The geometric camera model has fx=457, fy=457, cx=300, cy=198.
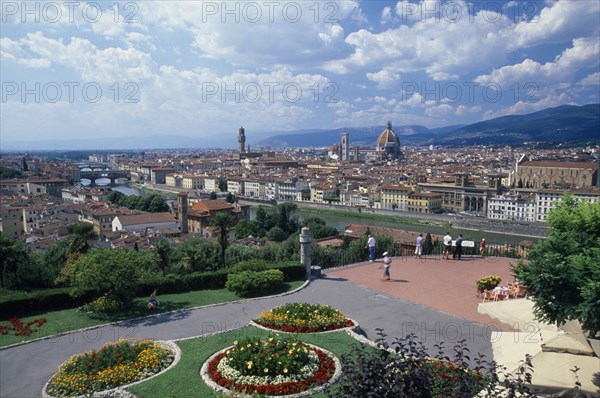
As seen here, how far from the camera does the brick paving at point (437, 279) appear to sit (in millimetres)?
8969

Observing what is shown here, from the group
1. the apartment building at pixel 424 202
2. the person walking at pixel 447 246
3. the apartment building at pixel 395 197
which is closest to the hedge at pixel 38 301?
the person walking at pixel 447 246

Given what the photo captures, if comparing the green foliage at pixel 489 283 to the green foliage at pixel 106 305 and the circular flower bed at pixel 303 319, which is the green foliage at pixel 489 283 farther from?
the green foliage at pixel 106 305

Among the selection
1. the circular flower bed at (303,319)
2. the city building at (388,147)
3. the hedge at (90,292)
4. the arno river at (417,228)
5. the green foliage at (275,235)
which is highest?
the city building at (388,147)

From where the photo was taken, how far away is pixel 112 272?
8.98 meters

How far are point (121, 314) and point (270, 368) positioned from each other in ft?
15.0

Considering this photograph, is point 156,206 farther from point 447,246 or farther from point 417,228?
point 447,246

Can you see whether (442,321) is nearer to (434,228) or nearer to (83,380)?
(83,380)

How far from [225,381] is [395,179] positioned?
225 feet

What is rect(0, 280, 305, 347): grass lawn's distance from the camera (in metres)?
8.20

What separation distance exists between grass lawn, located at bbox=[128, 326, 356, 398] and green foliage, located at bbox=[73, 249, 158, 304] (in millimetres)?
2470

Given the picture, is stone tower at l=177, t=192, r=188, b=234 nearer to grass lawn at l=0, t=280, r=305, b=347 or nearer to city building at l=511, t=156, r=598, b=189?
grass lawn at l=0, t=280, r=305, b=347

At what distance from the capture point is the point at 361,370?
145 inches

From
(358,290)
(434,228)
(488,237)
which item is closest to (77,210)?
(434,228)

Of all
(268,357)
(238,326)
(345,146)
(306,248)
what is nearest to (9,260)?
(238,326)
